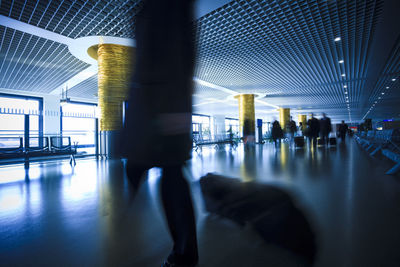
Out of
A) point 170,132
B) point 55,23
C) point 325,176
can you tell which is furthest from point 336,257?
point 55,23

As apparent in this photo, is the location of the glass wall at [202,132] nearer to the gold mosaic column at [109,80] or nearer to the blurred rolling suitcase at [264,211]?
the gold mosaic column at [109,80]

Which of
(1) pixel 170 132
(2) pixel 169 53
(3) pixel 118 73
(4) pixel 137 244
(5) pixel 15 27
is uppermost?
(5) pixel 15 27

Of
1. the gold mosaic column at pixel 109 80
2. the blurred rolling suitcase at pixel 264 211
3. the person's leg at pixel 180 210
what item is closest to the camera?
the person's leg at pixel 180 210

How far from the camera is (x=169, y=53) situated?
0.87 m

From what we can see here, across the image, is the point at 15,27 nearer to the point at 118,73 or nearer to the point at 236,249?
the point at 118,73

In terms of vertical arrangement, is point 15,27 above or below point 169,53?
above

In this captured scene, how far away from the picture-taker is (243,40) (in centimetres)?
687

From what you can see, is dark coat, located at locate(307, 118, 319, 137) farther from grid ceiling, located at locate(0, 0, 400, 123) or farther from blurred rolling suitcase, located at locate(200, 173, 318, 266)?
blurred rolling suitcase, located at locate(200, 173, 318, 266)

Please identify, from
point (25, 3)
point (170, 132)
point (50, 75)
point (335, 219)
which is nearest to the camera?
point (170, 132)

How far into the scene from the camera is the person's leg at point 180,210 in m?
0.96

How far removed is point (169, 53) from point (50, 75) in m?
12.2

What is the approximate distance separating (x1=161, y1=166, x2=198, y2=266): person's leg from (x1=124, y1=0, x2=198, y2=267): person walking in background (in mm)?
69

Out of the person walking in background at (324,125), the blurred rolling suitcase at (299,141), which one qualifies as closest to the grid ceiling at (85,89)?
the blurred rolling suitcase at (299,141)

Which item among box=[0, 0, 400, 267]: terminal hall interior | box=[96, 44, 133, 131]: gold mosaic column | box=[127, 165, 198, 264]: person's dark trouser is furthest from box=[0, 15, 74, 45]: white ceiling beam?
box=[127, 165, 198, 264]: person's dark trouser
